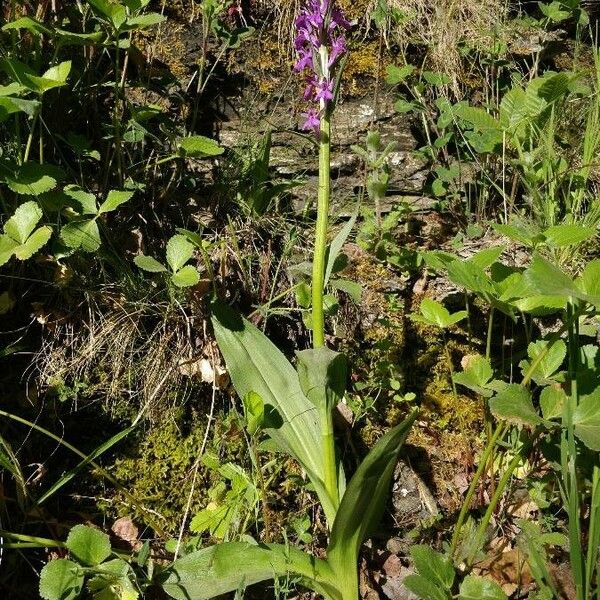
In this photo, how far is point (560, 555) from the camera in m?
1.91

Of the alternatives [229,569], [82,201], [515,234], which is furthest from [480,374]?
[82,201]

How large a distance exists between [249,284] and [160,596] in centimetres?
103

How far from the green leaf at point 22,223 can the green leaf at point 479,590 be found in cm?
148

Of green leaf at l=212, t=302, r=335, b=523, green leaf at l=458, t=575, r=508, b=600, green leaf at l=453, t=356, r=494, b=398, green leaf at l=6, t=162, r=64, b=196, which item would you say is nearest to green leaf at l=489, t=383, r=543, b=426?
green leaf at l=453, t=356, r=494, b=398

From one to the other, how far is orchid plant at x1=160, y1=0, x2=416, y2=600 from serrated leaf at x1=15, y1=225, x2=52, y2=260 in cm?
51

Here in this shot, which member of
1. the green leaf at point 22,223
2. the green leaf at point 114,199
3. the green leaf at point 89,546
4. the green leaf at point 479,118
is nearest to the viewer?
the green leaf at point 89,546

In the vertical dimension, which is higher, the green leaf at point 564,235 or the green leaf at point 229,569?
the green leaf at point 564,235

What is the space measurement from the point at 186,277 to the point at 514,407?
0.98 meters

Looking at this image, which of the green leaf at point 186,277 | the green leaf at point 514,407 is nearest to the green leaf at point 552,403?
the green leaf at point 514,407

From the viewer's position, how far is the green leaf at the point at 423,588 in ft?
5.23

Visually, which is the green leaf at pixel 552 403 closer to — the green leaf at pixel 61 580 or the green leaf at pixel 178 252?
the green leaf at pixel 178 252

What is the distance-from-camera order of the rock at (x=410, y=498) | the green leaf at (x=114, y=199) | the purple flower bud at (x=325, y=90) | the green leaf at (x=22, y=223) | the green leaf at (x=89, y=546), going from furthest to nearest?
1. the rock at (x=410, y=498)
2. the green leaf at (x=114, y=199)
3. the green leaf at (x=22, y=223)
4. the purple flower bud at (x=325, y=90)
5. the green leaf at (x=89, y=546)

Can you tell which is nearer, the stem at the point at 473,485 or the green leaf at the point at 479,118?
the stem at the point at 473,485

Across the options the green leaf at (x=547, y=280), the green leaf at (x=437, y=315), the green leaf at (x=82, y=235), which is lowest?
the green leaf at (x=437, y=315)
